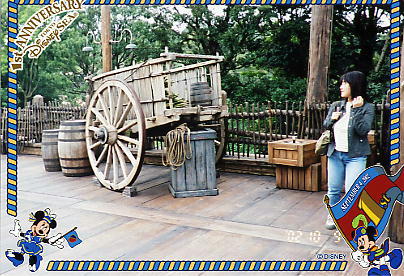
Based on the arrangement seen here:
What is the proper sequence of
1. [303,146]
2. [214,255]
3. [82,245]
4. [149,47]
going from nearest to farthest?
[214,255], [82,245], [303,146], [149,47]

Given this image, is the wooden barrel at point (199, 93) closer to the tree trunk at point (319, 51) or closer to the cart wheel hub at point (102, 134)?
the cart wheel hub at point (102, 134)

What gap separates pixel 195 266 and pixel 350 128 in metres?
1.71

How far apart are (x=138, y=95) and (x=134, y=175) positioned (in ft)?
3.56

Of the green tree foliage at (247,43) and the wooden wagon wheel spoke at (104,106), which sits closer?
the wooden wagon wheel spoke at (104,106)

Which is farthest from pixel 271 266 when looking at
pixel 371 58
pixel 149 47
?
pixel 149 47

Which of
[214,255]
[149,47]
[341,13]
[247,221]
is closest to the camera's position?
[214,255]

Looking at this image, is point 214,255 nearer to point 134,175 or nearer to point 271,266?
point 271,266

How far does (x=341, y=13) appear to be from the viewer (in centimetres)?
1115

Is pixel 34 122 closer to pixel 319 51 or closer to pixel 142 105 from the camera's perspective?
pixel 142 105

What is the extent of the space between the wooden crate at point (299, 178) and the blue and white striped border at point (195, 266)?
2419mm

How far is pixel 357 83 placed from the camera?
337 cm

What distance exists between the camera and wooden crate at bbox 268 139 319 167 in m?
5.15

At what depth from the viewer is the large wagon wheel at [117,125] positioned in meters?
5.10
